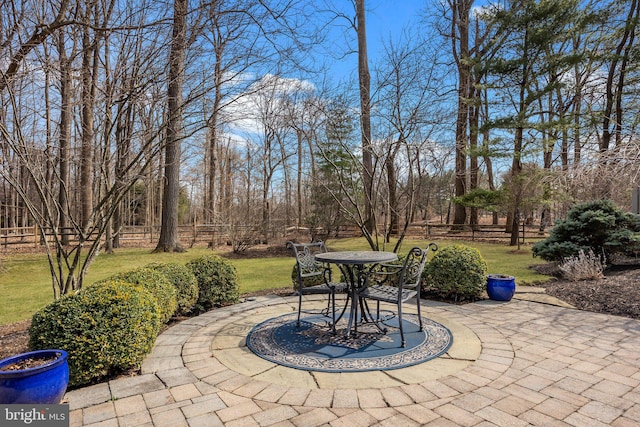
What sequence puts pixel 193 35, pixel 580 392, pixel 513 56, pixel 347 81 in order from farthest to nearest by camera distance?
1. pixel 513 56
2. pixel 347 81
3. pixel 193 35
4. pixel 580 392

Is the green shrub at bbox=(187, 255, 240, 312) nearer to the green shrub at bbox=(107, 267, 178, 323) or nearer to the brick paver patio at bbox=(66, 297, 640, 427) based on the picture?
the green shrub at bbox=(107, 267, 178, 323)

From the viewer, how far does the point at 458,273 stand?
14.9 ft

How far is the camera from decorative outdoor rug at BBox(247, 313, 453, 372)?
2615 mm

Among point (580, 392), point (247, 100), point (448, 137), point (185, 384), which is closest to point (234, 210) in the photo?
point (448, 137)

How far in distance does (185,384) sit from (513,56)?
13.7 m

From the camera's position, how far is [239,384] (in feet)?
7.65

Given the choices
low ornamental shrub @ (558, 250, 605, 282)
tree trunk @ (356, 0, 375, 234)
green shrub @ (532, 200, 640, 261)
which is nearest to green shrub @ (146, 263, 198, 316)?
tree trunk @ (356, 0, 375, 234)

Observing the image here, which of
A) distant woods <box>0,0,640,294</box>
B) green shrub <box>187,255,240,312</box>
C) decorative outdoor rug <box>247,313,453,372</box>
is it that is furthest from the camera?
green shrub <box>187,255,240,312</box>

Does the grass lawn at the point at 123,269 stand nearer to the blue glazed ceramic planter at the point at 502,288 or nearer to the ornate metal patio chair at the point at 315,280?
the ornate metal patio chair at the point at 315,280

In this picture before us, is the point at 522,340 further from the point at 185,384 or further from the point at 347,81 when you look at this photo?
the point at 347,81

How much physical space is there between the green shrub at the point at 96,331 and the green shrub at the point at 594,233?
23.0ft

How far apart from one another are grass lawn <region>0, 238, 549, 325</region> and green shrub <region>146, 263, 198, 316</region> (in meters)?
1.10

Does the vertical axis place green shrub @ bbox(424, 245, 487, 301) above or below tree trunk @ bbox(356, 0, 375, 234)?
below

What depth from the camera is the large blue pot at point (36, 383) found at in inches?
73.9
